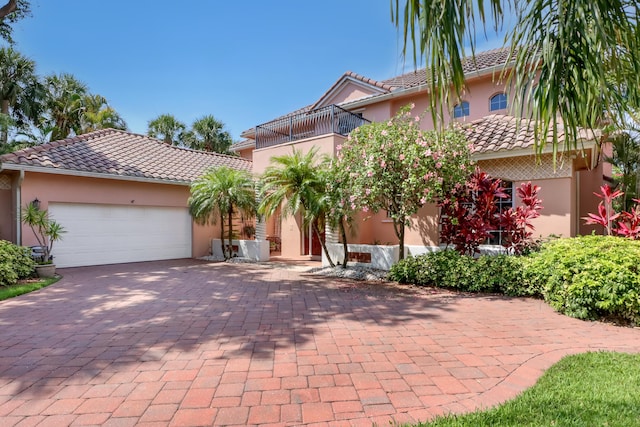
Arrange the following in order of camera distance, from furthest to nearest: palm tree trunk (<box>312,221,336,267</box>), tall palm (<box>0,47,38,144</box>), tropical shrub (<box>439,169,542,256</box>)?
tall palm (<box>0,47,38,144</box>), palm tree trunk (<box>312,221,336,267</box>), tropical shrub (<box>439,169,542,256</box>)

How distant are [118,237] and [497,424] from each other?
15.3 m

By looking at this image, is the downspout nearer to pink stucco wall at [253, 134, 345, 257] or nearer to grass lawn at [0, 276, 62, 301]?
grass lawn at [0, 276, 62, 301]

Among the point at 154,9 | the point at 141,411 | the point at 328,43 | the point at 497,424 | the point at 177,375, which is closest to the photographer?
the point at 497,424

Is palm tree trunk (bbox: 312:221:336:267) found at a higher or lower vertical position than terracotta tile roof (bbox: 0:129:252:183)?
lower

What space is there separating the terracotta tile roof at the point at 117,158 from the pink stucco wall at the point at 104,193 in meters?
0.56

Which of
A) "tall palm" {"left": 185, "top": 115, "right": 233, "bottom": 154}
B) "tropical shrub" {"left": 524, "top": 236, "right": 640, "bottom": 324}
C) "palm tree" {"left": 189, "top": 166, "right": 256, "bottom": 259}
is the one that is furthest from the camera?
"tall palm" {"left": 185, "top": 115, "right": 233, "bottom": 154}

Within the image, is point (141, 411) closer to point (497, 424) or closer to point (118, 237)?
point (497, 424)

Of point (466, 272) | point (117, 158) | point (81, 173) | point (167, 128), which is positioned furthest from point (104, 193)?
point (167, 128)

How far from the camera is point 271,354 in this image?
465 cm

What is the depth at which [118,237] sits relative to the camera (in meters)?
14.2

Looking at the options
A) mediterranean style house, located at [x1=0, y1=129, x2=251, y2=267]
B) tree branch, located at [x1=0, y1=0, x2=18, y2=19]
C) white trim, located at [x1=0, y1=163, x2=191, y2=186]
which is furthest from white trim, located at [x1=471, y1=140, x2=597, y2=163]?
tree branch, located at [x1=0, y1=0, x2=18, y2=19]

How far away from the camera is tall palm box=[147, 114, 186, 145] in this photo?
98.0 feet

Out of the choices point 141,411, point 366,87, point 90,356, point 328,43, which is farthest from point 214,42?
point 141,411

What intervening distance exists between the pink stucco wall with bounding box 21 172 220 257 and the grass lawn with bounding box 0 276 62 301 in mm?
2992
